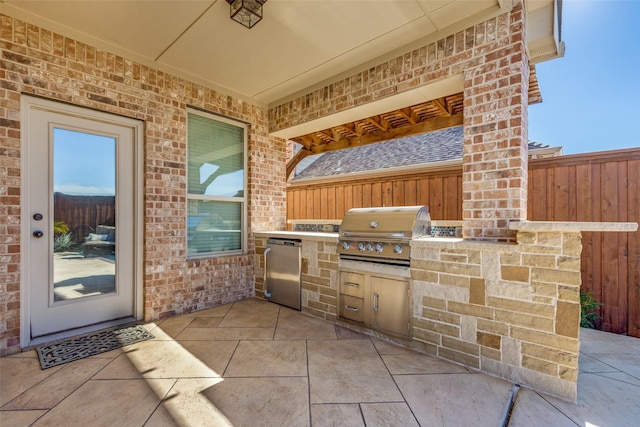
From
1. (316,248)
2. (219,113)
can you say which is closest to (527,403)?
(316,248)

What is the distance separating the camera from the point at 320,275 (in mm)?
3295

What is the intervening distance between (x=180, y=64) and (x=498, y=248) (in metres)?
3.66

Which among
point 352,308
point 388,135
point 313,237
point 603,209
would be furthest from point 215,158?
point 603,209

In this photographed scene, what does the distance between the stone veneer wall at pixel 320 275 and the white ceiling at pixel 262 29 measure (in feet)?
6.59

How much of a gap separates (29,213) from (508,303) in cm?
405

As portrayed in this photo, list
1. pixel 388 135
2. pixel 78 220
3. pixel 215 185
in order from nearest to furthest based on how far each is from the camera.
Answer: pixel 78 220 → pixel 215 185 → pixel 388 135

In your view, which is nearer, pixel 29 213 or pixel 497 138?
pixel 497 138

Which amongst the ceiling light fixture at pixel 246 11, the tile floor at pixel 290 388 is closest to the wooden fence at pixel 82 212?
the tile floor at pixel 290 388

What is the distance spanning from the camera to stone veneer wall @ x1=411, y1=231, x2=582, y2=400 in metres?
1.84

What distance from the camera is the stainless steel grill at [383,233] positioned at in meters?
2.59

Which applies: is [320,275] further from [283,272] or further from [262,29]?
[262,29]

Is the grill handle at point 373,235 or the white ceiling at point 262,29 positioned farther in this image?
the grill handle at point 373,235

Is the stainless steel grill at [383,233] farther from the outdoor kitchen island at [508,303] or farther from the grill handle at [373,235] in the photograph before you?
the outdoor kitchen island at [508,303]

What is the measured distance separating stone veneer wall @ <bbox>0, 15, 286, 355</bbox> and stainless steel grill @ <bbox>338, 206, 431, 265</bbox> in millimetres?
1743
